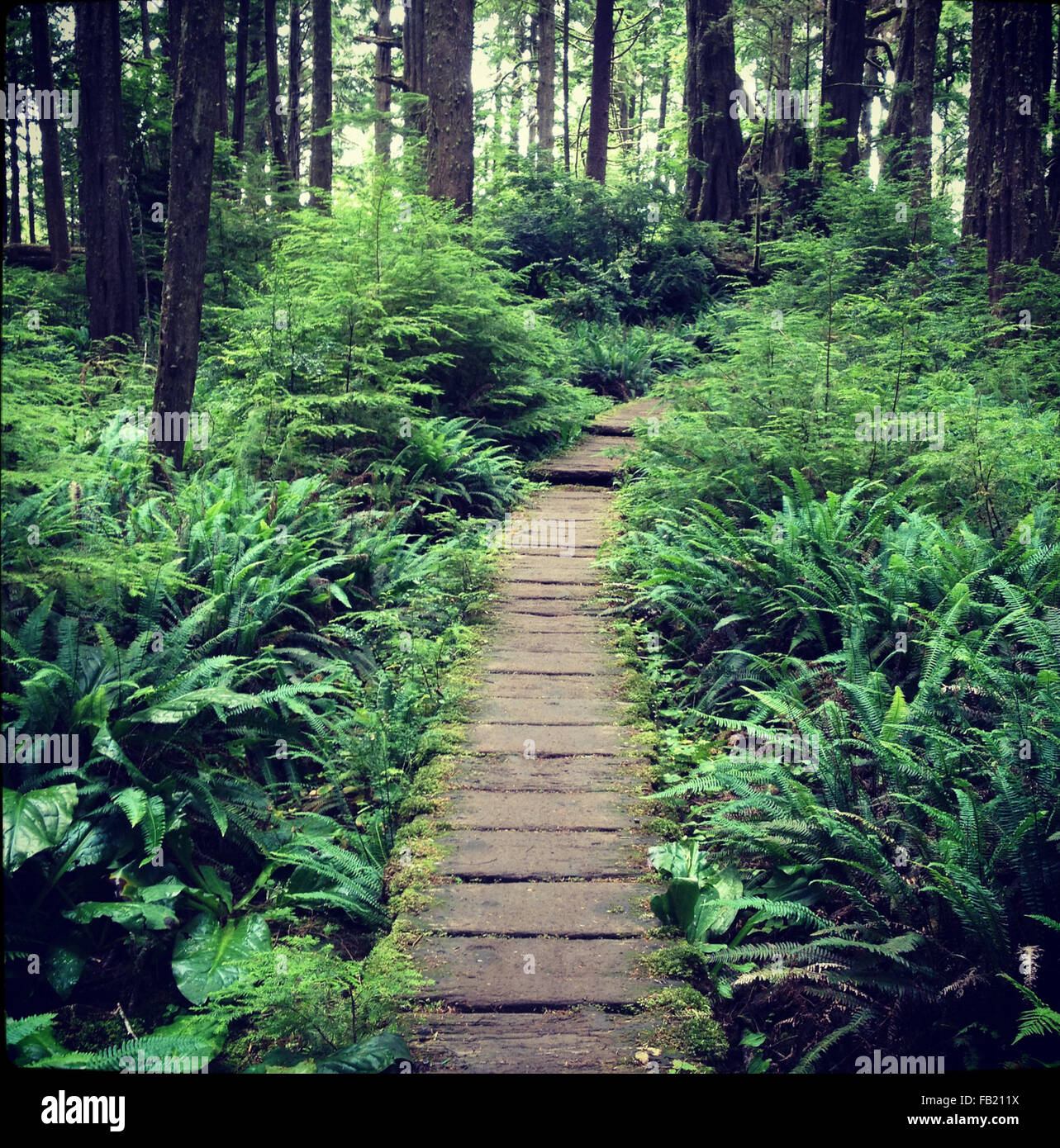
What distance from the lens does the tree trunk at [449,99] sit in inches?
530

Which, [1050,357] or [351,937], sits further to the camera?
[1050,357]

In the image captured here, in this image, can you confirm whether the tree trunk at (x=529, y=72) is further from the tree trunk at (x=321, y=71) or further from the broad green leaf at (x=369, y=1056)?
the broad green leaf at (x=369, y=1056)

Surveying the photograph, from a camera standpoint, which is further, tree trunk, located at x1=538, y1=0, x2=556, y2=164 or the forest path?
tree trunk, located at x1=538, y1=0, x2=556, y2=164

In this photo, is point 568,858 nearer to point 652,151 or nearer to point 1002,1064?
point 1002,1064

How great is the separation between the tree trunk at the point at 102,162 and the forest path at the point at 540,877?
29.7 ft

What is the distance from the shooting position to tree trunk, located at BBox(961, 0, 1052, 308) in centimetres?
1013

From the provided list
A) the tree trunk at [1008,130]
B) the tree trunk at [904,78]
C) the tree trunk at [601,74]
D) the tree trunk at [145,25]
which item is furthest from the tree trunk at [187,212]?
the tree trunk at [904,78]

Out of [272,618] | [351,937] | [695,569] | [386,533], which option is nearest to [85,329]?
[386,533]

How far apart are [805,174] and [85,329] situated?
12412mm

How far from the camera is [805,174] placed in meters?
15.8

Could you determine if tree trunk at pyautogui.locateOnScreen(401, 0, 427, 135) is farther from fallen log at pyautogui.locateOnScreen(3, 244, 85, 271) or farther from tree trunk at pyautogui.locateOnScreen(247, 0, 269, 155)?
fallen log at pyautogui.locateOnScreen(3, 244, 85, 271)

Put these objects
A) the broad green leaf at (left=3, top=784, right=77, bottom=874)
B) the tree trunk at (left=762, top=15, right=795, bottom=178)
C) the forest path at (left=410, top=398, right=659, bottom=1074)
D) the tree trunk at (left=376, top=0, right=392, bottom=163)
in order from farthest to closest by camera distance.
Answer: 1. the tree trunk at (left=376, top=0, right=392, bottom=163)
2. the tree trunk at (left=762, top=15, right=795, bottom=178)
3. the broad green leaf at (left=3, top=784, right=77, bottom=874)
4. the forest path at (left=410, top=398, right=659, bottom=1074)

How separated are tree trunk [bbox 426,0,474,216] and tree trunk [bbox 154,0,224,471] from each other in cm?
669

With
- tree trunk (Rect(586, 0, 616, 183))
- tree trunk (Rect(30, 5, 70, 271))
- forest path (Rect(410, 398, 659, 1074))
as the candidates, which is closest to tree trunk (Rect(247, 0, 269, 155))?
tree trunk (Rect(30, 5, 70, 271))
